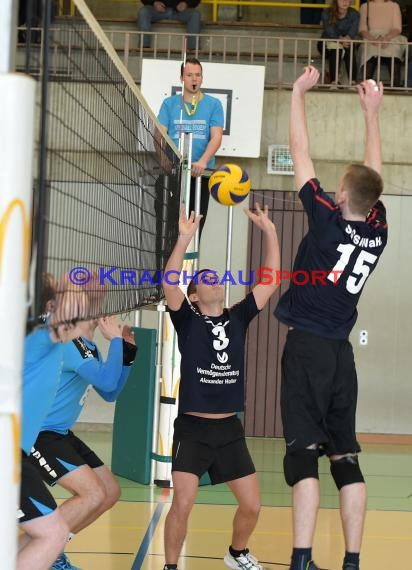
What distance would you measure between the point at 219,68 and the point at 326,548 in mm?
6807

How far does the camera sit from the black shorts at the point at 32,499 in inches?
165

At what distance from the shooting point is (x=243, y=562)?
5734 millimetres

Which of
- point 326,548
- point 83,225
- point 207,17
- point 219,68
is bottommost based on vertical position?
point 326,548

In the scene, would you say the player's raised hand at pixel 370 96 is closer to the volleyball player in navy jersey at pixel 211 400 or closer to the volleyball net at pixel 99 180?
the volleyball player in navy jersey at pixel 211 400

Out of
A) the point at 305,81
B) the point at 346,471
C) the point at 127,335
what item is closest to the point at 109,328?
the point at 127,335

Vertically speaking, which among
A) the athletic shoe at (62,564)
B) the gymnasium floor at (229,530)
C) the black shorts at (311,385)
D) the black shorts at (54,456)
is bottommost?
the gymnasium floor at (229,530)

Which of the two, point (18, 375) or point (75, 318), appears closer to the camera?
point (18, 375)

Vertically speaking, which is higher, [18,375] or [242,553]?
[18,375]

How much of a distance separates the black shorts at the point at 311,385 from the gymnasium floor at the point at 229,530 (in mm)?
1559

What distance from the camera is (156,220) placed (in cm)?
678

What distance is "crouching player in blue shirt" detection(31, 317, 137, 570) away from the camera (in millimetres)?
5332

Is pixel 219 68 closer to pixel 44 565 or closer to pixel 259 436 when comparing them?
pixel 259 436

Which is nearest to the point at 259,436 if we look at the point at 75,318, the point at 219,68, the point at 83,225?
the point at 219,68

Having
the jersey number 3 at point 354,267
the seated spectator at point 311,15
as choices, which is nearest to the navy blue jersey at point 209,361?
the jersey number 3 at point 354,267
